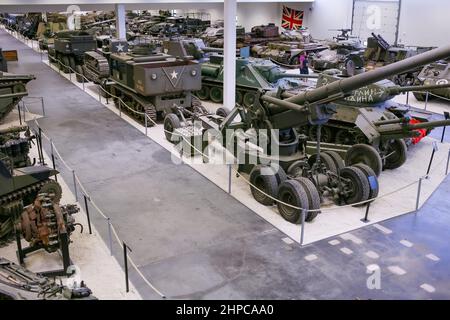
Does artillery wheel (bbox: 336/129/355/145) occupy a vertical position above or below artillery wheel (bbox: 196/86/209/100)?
below

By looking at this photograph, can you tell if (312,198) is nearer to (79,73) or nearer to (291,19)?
(79,73)

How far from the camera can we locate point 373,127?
1250 centimetres

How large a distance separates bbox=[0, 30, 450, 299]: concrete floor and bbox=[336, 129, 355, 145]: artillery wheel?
111 inches

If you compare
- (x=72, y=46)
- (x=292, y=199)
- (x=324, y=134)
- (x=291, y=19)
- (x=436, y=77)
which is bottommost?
(x=292, y=199)

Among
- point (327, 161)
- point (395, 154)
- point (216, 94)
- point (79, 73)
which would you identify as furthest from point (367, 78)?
point (79, 73)

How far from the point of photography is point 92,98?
814 inches

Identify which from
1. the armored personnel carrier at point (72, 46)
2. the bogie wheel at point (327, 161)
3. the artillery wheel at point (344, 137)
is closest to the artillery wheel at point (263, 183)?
the bogie wheel at point (327, 161)

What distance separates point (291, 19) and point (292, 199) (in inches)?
1273

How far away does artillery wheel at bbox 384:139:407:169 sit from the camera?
1259cm

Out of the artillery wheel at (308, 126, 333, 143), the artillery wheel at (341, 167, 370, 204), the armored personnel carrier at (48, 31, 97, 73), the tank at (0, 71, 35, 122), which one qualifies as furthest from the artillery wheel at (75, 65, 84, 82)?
the artillery wheel at (341, 167, 370, 204)

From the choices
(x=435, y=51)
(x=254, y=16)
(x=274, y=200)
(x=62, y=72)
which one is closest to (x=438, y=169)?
(x=274, y=200)

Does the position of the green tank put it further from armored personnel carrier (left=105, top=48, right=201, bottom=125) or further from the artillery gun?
the artillery gun

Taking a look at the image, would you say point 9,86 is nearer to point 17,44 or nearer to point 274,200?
point 274,200

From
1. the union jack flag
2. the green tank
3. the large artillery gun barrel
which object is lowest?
the green tank
